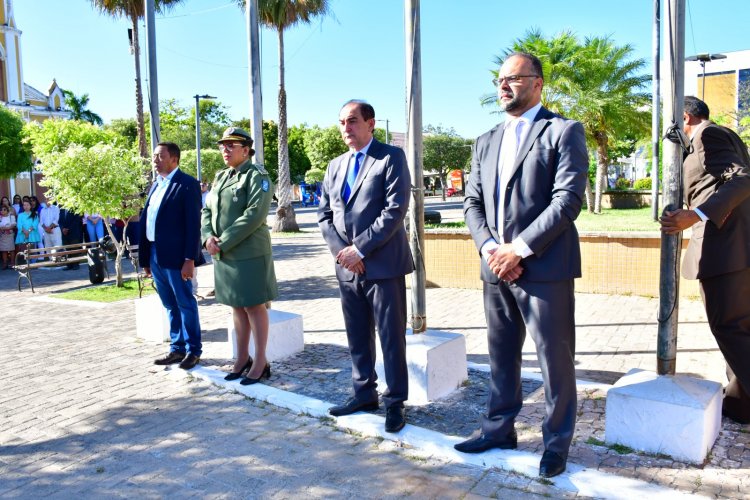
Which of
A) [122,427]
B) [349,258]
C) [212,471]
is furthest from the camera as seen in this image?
[122,427]

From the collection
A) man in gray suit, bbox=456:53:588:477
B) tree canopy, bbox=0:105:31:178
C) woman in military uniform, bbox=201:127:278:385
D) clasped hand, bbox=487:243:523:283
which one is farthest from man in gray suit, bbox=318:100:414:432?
tree canopy, bbox=0:105:31:178

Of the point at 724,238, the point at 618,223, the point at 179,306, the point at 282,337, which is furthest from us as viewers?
the point at 618,223

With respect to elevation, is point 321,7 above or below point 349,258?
above

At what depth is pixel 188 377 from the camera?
5.62m

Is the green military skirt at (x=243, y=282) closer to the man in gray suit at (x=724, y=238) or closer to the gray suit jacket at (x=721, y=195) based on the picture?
the man in gray suit at (x=724, y=238)

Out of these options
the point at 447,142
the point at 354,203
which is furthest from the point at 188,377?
the point at 447,142

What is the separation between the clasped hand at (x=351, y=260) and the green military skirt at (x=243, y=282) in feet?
3.91

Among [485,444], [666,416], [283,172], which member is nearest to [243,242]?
[485,444]

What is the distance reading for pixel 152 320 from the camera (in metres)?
7.07

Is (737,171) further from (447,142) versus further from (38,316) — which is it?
(447,142)

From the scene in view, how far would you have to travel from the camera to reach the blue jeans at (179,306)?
5828mm

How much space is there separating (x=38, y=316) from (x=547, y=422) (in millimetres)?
7971

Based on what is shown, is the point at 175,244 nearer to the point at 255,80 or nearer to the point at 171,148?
the point at 171,148

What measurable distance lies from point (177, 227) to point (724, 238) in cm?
434
